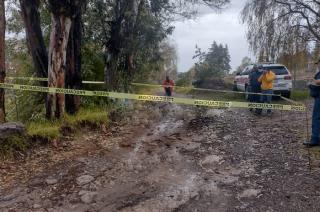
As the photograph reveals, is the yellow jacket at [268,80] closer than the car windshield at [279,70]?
Yes

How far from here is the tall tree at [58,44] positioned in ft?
29.2

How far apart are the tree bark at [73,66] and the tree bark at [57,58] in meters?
0.97

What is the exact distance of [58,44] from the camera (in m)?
9.06

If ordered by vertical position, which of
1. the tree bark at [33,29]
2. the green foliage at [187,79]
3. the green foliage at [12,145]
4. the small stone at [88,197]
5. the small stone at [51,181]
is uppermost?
the tree bark at [33,29]

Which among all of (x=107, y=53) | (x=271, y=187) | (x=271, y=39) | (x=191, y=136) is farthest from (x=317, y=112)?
(x=271, y=39)

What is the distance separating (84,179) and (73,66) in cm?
478

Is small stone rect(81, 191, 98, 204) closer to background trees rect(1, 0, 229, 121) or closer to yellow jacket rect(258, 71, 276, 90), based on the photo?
background trees rect(1, 0, 229, 121)

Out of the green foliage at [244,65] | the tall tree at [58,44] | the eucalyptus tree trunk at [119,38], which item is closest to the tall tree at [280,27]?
the green foliage at [244,65]

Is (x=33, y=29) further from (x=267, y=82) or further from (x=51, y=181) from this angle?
(x=267, y=82)

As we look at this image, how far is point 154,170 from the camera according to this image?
6867mm

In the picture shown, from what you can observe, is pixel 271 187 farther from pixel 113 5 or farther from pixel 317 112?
pixel 113 5

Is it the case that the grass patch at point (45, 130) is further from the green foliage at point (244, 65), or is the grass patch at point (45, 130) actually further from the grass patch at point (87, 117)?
the green foliage at point (244, 65)

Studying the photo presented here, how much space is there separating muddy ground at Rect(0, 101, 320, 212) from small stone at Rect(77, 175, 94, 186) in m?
0.02

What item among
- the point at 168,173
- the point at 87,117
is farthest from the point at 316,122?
the point at 87,117
